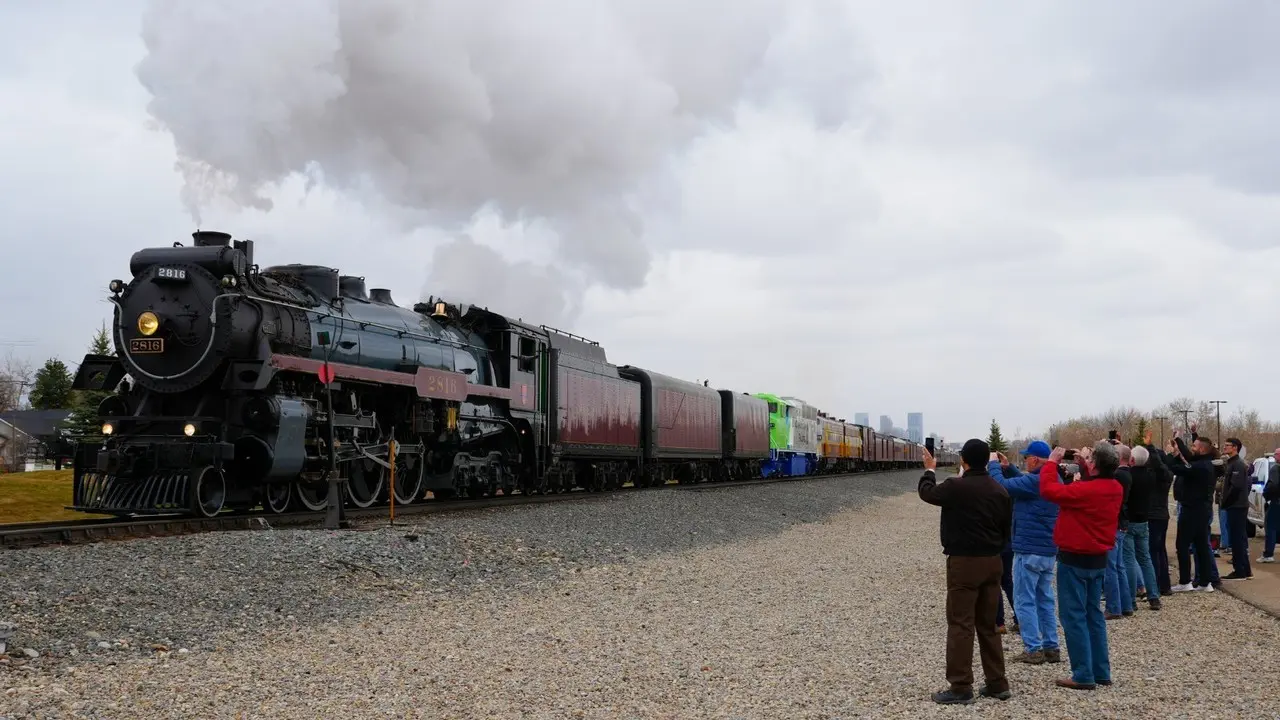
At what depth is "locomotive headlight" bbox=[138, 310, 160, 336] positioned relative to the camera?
44.2ft

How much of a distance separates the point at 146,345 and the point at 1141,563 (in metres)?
12.4

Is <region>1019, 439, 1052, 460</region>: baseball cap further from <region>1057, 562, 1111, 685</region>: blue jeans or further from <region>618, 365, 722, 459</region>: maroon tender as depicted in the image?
<region>618, 365, 722, 459</region>: maroon tender

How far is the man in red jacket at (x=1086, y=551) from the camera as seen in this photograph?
6496 millimetres

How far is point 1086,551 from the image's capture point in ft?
21.3

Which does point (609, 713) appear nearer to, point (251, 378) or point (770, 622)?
point (770, 622)

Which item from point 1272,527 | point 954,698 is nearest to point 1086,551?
point 954,698

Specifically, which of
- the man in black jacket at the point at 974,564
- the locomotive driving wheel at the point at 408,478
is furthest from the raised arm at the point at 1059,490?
the locomotive driving wheel at the point at 408,478

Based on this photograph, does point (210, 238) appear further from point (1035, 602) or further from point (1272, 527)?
point (1272, 527)

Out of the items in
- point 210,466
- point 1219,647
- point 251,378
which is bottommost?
point 1219,647

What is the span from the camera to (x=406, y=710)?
5.71 m

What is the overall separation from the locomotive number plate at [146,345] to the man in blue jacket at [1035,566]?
10.9 m

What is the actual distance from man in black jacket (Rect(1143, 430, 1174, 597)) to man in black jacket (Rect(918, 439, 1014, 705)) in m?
4.25

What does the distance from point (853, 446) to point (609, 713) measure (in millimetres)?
55277

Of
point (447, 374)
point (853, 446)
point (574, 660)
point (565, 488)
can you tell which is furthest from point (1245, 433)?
point (574, 660)
